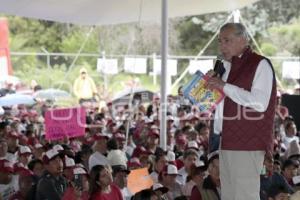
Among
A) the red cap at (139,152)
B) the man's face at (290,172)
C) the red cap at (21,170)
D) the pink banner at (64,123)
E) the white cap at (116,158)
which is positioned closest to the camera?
the red cap at (21,170)

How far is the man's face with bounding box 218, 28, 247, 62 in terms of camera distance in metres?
3.69

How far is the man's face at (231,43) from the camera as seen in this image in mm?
3691

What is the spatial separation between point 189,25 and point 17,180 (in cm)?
2266

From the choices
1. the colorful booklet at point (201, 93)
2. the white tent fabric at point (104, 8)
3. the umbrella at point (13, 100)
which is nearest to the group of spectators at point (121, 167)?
the colorful booklet at point (201, 93)

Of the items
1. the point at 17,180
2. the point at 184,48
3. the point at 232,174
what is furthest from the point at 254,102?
the point at 184,48

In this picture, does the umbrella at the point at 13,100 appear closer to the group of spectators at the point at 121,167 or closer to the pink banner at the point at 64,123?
the group of spectators at the point at 121,167

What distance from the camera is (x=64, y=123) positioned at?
9.59 meters

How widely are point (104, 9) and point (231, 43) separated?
787 cm

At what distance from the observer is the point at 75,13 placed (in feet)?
37.4

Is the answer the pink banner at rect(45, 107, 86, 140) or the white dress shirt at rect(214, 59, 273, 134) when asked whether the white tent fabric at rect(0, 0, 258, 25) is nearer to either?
the pink banner at rect(45, 107, 86, 140)

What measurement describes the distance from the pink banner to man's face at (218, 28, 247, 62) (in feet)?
19.2

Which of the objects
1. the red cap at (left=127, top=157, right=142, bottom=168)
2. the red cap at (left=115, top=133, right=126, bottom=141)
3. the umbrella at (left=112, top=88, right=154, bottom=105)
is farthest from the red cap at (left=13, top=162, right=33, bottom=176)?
the umbrella at (left=112, top=88, right=154, bottom=105)

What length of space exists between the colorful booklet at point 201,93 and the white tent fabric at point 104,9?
605cm

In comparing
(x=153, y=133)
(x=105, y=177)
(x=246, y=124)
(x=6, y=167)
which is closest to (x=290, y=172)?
(x=153, y=133)
